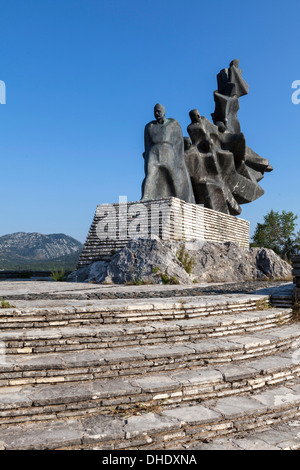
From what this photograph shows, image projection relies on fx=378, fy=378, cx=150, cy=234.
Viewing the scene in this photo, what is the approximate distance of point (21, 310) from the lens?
3781 millimetres

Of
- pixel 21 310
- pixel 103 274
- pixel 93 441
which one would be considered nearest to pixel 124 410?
pixel 93 441

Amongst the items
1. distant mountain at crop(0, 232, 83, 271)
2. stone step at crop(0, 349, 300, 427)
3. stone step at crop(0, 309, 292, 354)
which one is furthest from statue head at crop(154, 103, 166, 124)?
distant mountain at crop(0, 232, 83, 271)

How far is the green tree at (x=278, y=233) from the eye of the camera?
1145 inches

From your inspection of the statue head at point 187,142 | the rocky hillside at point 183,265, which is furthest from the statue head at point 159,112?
the rocky hillside at point 183,265

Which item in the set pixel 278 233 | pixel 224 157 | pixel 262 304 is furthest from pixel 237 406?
pixel 278 233

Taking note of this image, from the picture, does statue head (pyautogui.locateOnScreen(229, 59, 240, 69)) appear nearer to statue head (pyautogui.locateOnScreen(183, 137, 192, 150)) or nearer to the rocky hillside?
statue head (pyautogui.locateOnScreen(183, 137, 192, 150))

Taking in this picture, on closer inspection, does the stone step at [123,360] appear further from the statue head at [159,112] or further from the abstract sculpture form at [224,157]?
the abstract sculpture form at [224,157]

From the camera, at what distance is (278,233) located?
98.0 ft

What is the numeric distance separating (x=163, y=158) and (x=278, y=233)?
20.2 meters

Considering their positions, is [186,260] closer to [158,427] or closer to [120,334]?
[120,334]

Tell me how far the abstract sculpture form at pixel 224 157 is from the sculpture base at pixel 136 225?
2606 millimetres
